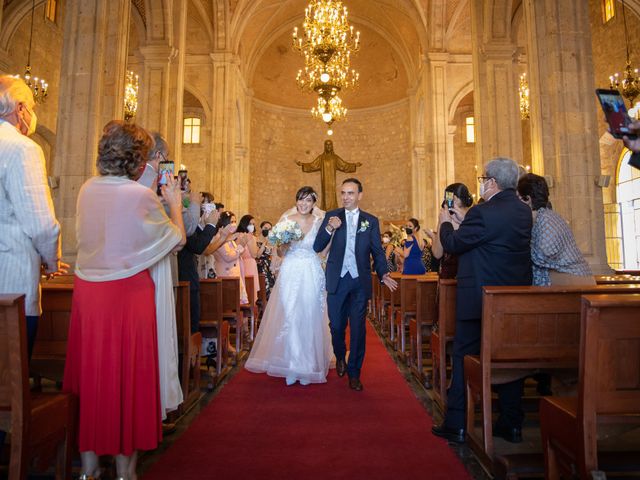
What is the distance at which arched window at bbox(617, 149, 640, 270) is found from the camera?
15000 millimetres

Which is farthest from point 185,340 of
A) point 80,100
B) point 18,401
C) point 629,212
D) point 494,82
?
point 629,212

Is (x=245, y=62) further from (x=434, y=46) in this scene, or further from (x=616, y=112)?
(x=616, y=112)

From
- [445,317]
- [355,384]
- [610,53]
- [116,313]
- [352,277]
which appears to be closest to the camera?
[116,313]

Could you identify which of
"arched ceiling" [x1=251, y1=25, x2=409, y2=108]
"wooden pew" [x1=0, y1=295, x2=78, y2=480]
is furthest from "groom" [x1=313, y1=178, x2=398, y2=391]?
"arched ceiling" [x1=251, y1=25, x2=409, y2=108]

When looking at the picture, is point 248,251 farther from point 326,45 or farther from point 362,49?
point 362,49

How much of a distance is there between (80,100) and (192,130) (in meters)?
14.1

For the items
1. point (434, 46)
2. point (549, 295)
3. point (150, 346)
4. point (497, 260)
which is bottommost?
point (150, 346)

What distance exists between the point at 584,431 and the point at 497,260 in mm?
1437

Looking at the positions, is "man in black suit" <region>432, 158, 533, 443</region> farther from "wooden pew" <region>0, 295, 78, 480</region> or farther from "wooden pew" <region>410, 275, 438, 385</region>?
"wooden pew" <region>0, 295, 78, 480</region>

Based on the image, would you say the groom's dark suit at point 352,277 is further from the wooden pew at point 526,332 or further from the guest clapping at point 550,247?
the wooden pew at point 526,332

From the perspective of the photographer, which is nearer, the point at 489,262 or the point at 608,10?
the point at 489,262

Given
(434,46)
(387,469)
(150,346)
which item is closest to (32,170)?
(150,346)

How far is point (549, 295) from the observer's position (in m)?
2.79

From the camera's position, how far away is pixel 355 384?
471 cm
